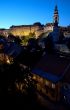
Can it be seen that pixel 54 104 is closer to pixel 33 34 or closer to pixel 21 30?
pixel 33 34

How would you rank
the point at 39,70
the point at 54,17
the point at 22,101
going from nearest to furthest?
the point at 22,101
the point at 39,70
the point at 54,17

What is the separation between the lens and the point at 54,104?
31578mm

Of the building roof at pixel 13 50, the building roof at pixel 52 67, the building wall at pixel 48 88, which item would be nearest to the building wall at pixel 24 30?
the building roof at pixel 13 50

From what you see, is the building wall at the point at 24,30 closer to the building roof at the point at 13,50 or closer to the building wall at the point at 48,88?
the building roof at the point at 13,50

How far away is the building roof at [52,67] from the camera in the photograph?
3519 cm

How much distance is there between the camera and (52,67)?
3841 cm

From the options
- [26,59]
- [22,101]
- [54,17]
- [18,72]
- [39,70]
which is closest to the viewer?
[22,101]

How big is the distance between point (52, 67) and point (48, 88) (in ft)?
15.1

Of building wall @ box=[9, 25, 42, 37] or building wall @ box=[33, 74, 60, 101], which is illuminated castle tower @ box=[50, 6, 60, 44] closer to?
building wall @ box=[9, 25, 42, 37]

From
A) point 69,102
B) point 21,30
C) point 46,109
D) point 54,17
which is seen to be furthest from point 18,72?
point 21,30

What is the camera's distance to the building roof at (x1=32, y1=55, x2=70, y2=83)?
115 feet

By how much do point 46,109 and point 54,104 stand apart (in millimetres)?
2963

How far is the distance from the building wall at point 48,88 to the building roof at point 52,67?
2.34 feet

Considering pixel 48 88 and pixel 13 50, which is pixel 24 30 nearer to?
pixel 13 50
